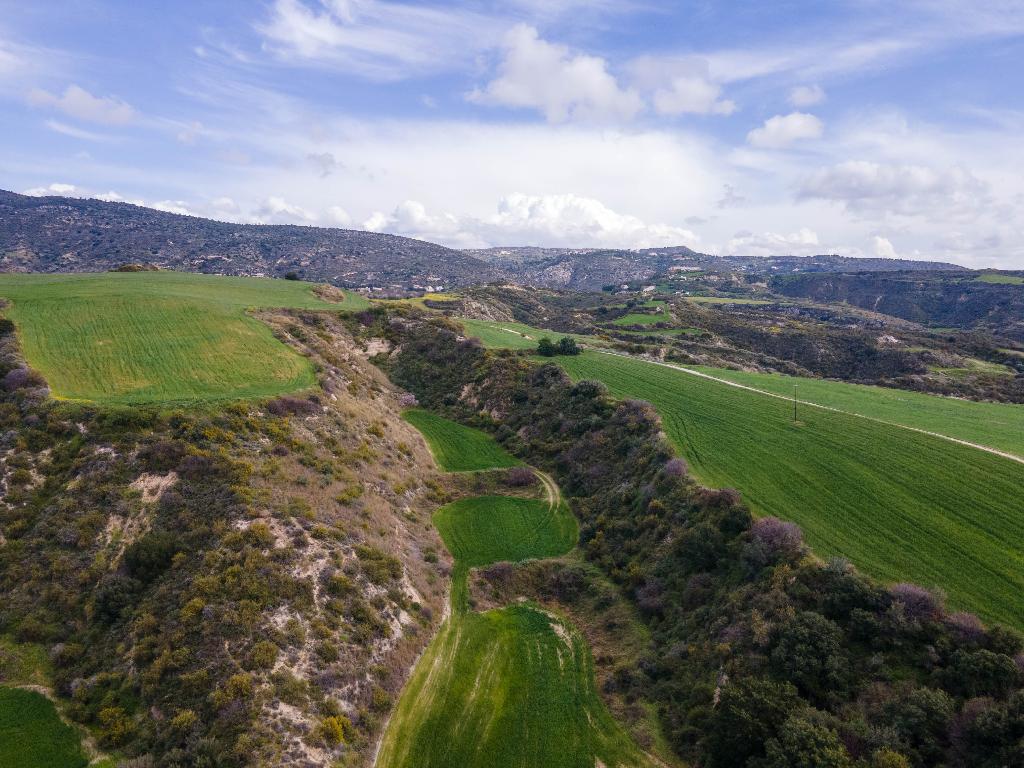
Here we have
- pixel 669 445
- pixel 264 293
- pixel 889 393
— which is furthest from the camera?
pixel 264 293

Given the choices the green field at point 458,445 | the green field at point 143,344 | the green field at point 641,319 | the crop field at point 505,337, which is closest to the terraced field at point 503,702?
the green field at point 458,445

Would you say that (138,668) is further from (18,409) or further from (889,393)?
(889,393)

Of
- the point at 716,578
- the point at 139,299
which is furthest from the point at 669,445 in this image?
the point at 139,299

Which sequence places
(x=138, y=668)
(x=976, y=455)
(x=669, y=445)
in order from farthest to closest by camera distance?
(x=669, y=445)
(x=976, y=455)
(x=138, y=668)

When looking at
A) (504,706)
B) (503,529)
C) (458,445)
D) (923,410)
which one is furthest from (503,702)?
(923,410)

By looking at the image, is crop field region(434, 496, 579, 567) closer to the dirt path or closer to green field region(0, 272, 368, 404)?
green field region(0, 272, 368, 404)

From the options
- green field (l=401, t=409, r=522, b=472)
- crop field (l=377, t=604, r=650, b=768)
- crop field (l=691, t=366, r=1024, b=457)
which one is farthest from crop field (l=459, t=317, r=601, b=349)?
crop field (l=377, t=604, r=650, b=768)
